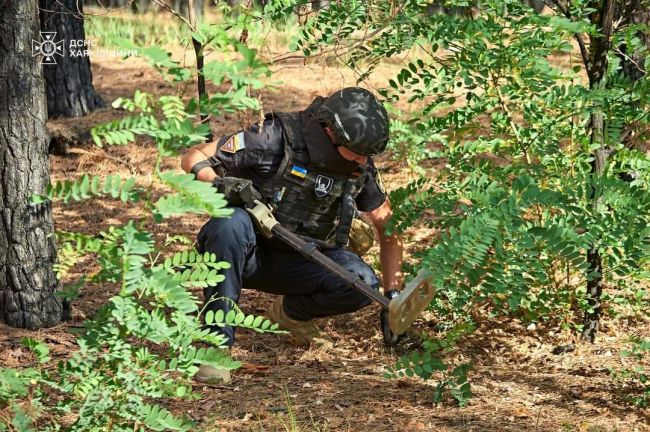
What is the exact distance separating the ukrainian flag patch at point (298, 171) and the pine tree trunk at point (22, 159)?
1.19 meters

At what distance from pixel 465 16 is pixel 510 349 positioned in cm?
162

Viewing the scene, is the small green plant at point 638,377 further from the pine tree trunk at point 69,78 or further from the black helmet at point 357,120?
the pine tree trunk at point 69,78

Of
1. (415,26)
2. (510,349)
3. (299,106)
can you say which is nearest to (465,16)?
(415,26)

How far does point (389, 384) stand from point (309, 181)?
1044 millimetres

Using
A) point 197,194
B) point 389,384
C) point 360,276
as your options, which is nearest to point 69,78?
point 360,276

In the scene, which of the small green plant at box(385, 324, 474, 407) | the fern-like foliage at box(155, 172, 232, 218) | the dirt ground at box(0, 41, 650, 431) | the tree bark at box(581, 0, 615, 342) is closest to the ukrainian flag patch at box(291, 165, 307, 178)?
the dirt ground at box(0, 41, 650, 431)

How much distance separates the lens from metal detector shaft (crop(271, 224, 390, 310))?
4.16m

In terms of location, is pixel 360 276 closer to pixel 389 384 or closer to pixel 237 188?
pixel 389 384

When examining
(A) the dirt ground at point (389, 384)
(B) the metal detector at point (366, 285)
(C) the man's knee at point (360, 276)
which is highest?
(B) the metal detector at point (366, 285)

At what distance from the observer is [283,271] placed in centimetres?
480

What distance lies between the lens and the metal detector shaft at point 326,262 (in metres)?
4.16

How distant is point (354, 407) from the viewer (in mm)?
4078

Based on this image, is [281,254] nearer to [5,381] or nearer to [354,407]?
Answer: [354,407]

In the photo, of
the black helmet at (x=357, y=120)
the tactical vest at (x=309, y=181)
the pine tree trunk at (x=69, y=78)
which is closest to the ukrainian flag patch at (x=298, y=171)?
the tactical vest at (x=309, y=181)
